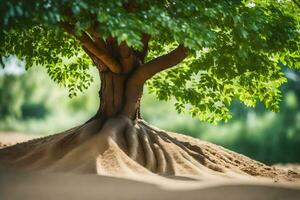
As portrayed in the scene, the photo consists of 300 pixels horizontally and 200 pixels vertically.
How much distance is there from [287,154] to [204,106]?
54.8 feet

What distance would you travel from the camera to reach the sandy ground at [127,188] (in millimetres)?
7445

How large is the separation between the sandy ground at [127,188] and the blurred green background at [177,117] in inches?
787

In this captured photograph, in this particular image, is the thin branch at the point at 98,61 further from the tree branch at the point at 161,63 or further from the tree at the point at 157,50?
the tree branch at the point at 161,63

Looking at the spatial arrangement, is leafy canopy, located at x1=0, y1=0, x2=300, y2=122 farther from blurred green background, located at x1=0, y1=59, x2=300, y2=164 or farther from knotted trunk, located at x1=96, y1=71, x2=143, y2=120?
blurred green background, located at x1=0, y1=59, x2=300, y2=164

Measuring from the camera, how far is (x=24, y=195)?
23.9 ft

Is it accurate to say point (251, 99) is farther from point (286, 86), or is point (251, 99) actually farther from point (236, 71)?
point (286, 86)

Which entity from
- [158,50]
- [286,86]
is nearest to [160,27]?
[158,50]

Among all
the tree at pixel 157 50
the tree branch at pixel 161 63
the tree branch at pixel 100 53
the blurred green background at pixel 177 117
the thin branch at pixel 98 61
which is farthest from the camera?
the blurred green background at pixel 177 117

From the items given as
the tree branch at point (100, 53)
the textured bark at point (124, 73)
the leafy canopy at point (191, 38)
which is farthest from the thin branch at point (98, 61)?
the leafy canopy at point (191, 38)

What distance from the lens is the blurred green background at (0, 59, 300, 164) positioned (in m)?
28.7

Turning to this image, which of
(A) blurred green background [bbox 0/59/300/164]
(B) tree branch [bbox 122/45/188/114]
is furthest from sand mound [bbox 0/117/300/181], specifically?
(A) blurred green background [bbox 0/59/300/164]

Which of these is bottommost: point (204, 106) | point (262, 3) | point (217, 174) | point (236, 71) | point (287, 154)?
point (287, 154)

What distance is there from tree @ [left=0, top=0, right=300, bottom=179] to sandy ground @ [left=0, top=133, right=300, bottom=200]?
145cm

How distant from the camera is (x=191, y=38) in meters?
8.06
